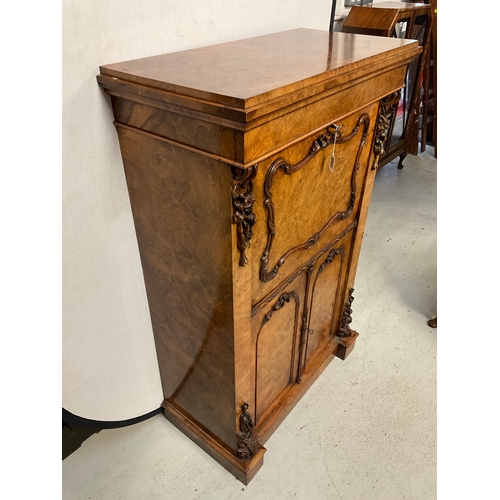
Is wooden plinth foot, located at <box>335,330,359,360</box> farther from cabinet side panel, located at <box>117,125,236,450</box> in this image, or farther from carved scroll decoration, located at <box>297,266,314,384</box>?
cabinet side panel, located at <box>117,125,236,450</box>

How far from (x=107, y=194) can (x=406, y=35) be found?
90.8 inches

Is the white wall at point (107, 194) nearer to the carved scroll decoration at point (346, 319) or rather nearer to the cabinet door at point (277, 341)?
the cabinet door at point (277, 341)

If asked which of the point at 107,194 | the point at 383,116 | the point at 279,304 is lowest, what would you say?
the point at 279,304

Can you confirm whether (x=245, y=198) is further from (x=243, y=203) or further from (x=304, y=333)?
(x=304, y=333)

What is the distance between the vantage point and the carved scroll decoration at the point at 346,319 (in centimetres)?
170

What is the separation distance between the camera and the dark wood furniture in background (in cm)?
199

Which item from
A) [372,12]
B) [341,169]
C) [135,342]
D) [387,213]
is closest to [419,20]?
[372,12]

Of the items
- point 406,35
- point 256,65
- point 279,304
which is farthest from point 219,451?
point 406,35

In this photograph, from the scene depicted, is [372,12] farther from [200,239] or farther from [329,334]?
[200,239]

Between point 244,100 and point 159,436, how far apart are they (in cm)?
126

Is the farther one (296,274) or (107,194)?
(296,274)

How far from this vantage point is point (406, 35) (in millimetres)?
2545

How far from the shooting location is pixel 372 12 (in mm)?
2006

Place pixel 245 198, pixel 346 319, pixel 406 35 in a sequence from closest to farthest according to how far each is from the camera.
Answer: pixel 245 198
pixel 346 319
pixel 406 35
